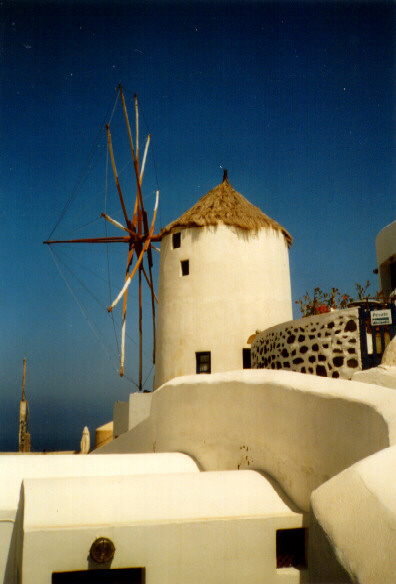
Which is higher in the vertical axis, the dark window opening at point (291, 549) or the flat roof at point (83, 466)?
the flat roof at point (83, 466)

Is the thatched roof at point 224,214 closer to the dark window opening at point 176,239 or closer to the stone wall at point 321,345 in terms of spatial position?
the dark window opening at point 176,239

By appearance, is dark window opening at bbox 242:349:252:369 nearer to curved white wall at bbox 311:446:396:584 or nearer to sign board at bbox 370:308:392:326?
sign board at bbox 370:308:392:326

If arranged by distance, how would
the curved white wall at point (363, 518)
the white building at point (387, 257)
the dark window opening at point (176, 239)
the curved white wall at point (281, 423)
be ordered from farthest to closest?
the dark window opening at point (176, 239) < the white building at point (387, 257) < the curved white wall at point (281, 423) < the curved white wall at point (363, 518)

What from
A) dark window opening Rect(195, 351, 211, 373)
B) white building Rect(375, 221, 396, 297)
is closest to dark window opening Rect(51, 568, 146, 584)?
dark window opening Rect(195, 351, 211, 373)

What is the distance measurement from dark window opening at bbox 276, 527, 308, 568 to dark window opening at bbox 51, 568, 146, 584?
42.0 inches

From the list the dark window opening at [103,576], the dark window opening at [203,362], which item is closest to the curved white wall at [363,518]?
the dark window opening at [103,576]

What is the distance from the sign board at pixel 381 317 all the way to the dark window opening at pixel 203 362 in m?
5.80

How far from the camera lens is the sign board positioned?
6963 millimetres

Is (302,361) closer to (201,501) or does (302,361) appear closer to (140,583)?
(201,501)

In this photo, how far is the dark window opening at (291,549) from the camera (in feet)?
13.0

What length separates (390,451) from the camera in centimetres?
274

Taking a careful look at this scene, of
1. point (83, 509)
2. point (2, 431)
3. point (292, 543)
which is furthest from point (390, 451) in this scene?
point (2, 431)

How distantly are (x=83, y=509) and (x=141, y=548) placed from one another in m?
0.52

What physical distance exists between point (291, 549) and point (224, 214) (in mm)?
9965
